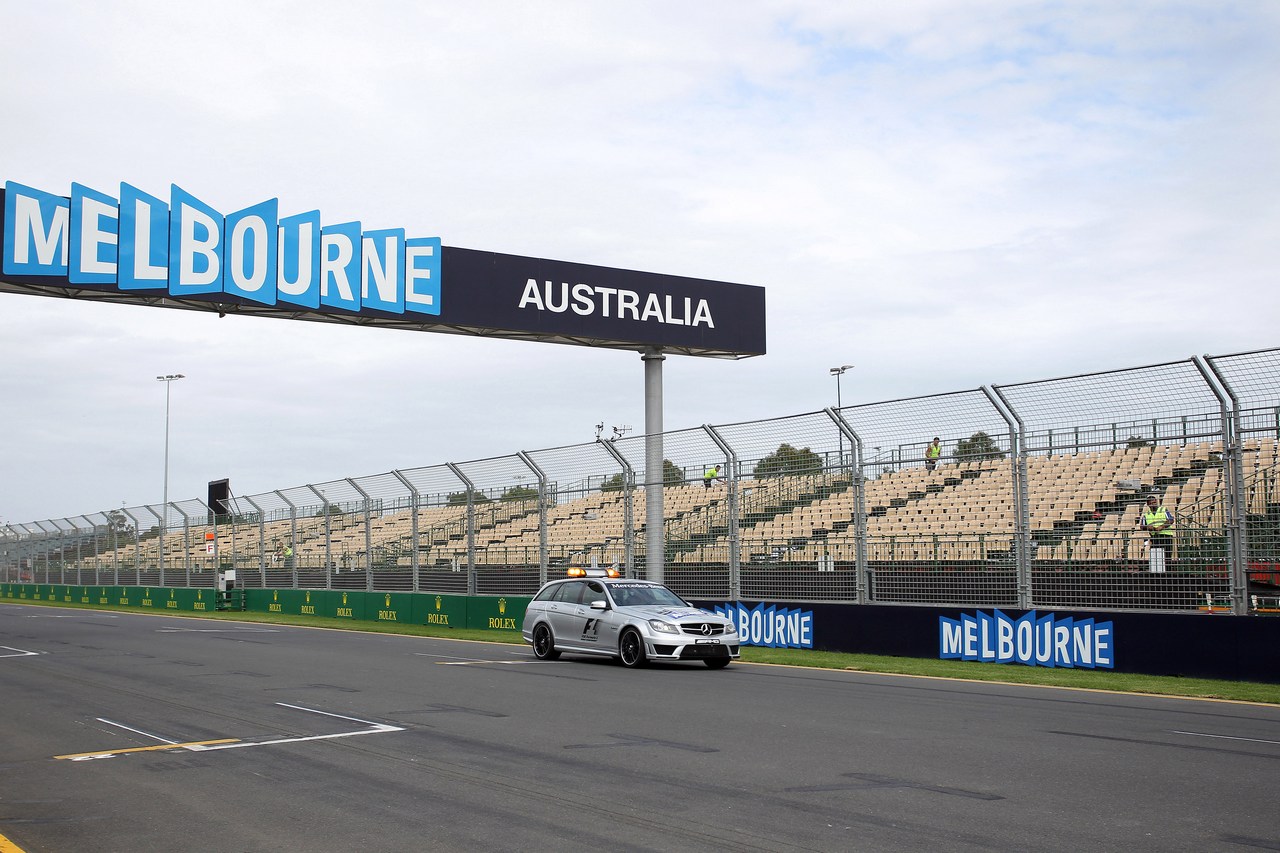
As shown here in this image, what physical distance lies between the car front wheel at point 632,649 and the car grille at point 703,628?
2.25 feet

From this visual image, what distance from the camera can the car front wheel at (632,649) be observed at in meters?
17.5

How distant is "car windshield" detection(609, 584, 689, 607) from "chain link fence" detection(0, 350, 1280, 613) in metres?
3.14

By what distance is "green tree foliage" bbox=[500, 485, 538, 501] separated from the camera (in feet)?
90.5

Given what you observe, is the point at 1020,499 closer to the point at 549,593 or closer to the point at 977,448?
the point at 977,448

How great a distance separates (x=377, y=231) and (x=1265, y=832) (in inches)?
824

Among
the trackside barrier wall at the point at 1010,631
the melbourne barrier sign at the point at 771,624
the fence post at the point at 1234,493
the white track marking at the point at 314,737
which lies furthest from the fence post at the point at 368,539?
the fence post at the point at 1234,493

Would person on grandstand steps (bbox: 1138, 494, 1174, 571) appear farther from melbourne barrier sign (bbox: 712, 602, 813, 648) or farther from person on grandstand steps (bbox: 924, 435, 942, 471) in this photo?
melbourne barrier sign (bbox: 712, 602, 813, 648)

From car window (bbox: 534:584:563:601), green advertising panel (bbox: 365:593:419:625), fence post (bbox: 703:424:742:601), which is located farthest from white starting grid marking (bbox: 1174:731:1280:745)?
green advertising panel (bbox: 365:593:419:625)

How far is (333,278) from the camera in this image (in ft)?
78.2

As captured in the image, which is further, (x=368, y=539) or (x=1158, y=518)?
(x=368, y=539)

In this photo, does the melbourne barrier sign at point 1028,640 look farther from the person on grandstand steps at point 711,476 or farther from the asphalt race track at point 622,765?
the person on grandstand steps at point 711,476

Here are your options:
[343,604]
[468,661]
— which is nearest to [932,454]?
[468,661]

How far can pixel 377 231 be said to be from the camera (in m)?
24.6

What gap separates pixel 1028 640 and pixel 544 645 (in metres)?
7.51
